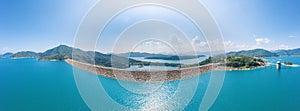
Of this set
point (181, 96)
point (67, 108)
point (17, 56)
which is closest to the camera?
point (67, 108)

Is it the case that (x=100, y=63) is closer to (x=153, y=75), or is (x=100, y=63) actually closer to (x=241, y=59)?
(x=153, y=75)

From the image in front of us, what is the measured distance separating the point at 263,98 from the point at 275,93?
220 cm

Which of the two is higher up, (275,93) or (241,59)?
(241,59)

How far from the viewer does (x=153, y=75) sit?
1627 centimetres

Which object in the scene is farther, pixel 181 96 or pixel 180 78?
pixel 180 78

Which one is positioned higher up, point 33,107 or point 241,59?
point 241,59

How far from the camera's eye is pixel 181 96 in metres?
10.2

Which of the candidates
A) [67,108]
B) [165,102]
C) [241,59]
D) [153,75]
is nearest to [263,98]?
[165,102]

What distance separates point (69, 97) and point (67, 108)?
231 cm

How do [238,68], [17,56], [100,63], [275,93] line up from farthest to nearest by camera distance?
[17,56]
[238,68]
[100,63]
[275,93]

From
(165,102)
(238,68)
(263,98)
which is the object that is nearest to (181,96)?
(165,102)

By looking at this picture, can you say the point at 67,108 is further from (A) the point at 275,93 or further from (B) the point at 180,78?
(A) the point at 275,93

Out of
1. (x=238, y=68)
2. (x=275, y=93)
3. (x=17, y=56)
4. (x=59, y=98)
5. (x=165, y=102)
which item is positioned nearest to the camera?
(x=165, y=102)

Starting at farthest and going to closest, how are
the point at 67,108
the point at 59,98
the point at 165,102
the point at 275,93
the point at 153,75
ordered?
the point at 153,75
the point at 275,93
the point at 59,98
the point at 165,102
the point at 67,108
